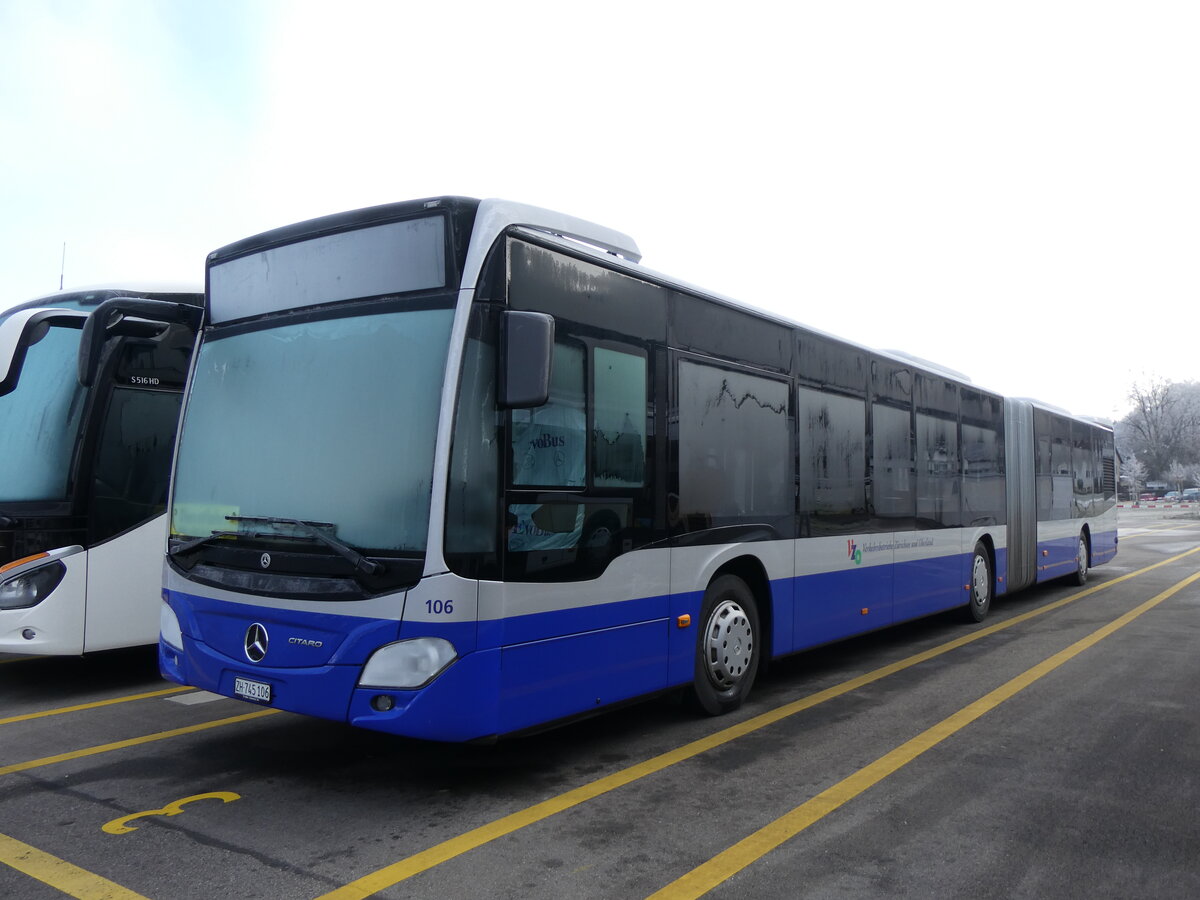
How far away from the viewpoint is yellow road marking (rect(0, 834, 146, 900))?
356cm

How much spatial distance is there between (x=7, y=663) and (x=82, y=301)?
3589 millimetres

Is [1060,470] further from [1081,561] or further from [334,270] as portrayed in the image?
[334,270]

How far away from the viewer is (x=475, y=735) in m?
4.42

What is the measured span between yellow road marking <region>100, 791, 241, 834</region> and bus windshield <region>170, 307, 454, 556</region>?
4.38 feet

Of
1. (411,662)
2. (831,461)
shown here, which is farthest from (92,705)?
(831,461)

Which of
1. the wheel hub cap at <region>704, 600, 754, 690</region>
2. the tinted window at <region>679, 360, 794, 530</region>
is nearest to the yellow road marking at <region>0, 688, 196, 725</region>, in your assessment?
the wheel hub cap at <region>704, 600, 754, 690</region>

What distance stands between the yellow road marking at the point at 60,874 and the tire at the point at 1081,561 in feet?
51.9

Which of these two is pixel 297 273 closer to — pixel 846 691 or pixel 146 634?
pixel 146 634

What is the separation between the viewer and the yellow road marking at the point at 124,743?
526 centimetres

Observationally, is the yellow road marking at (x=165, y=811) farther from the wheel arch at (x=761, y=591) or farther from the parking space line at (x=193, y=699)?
the wheel arch at (x=761, y=591)

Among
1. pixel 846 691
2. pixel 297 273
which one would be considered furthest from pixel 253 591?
pixel 846 691

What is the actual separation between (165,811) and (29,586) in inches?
124

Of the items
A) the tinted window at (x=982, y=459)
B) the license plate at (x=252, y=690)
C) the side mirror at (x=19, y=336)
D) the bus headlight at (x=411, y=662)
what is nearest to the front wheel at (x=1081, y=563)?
the tinted window at (x=982, y=459)

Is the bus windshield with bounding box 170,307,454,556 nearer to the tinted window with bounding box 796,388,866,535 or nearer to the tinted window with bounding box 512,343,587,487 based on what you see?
the tinted window with bounding box 512,343,587,487
